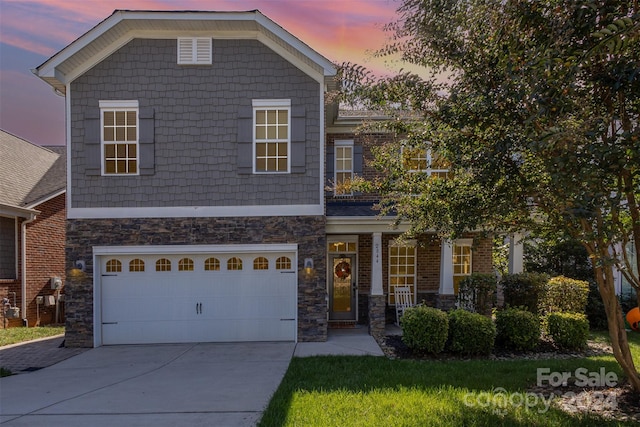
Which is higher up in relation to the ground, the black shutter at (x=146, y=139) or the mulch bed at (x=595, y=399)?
the black shutter at (x=146, y=139)

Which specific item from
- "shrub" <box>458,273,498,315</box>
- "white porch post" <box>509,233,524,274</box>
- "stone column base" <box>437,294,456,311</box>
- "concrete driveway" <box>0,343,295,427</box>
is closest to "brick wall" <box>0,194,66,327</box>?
"concrete driveway" <box>0,343,295,427</box>

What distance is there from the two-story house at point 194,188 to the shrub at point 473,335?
3.00 meters

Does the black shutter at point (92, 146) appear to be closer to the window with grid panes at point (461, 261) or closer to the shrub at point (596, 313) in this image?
the window with grid panes at point (461, 261)

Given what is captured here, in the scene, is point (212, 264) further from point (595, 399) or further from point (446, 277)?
point (595, 399)

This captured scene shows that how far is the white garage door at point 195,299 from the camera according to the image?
1012cm

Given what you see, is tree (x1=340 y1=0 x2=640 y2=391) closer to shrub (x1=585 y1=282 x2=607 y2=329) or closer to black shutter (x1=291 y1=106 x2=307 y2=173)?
black shutter (x1=291 y1=106 x2=307 y2=173)

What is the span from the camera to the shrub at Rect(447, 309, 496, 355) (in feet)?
28.0

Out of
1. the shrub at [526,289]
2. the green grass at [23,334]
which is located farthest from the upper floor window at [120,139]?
the shrub at [526,289]

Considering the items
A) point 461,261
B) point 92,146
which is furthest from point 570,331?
point 92,146

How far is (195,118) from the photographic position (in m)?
10.1

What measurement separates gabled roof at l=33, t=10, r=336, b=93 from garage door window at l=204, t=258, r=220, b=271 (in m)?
4.94

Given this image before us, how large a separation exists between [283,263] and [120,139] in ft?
15.8

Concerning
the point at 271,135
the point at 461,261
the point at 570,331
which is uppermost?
the point at 271,135

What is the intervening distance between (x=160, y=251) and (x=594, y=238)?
857cm
